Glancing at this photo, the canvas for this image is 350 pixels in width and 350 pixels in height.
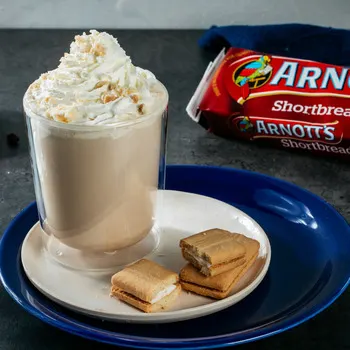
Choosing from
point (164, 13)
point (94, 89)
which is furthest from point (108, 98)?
point (164, 13)

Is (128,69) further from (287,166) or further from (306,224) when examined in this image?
(287,166)

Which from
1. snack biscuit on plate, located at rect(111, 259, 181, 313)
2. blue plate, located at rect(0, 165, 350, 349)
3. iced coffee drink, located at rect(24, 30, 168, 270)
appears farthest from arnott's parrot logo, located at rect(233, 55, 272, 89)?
snack biscuit on plate, located at rect(111, 259, 181, 313)

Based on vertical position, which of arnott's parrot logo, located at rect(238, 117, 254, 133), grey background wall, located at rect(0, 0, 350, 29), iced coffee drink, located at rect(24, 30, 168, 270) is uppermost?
iced coffee drink, located at rect(24, 30, 168, 270)

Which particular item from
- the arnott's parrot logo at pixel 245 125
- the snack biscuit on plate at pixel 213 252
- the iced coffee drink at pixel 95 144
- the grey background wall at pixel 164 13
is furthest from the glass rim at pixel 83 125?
the grey background wall at pixel 164 13

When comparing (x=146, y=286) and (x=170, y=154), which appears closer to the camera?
(x=146, y=286)

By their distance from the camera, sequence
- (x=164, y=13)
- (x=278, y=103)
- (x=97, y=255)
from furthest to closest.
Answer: (x=164, y=13)
(x=278, y=103)
(x=97, y=255)

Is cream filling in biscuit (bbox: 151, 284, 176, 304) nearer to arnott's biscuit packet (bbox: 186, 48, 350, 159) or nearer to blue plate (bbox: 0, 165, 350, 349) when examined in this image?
blue plate (bbox: 0, 165, 350, 349)

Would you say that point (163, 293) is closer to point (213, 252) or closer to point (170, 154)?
point (213, 252)

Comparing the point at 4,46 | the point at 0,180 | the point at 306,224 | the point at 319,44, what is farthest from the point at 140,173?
the point at 4,46
